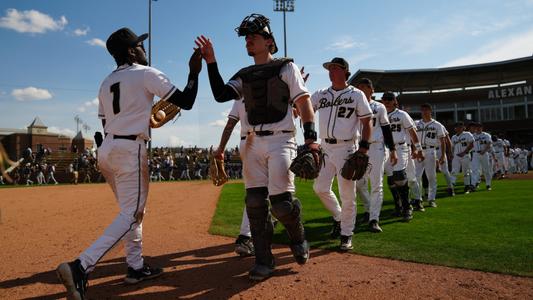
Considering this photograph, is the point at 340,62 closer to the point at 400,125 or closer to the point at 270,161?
the point at 270,161

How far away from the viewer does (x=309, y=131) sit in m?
3.54

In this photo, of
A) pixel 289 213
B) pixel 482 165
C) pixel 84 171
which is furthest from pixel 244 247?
pixel 84 171

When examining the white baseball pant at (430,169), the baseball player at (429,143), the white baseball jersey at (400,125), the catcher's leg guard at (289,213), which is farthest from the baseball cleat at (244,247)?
the baseball player at (429,143)

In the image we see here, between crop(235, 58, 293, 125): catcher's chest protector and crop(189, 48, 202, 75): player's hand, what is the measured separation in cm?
48

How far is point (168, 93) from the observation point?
11.2 feet

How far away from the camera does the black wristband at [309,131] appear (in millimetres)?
3529

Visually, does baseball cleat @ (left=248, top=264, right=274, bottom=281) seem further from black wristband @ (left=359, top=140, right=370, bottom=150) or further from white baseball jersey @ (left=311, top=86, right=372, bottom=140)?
white baseball jersey @ (left=311, top=86, right=372, bottom=140)

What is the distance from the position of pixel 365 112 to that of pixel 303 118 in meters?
1.55

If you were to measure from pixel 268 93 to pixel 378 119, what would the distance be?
2.91 meters

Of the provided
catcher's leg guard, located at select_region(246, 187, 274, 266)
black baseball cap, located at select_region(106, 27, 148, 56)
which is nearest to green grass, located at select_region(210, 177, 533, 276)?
catcher's leg guard, located at select_region(246, 187, 274, 266)

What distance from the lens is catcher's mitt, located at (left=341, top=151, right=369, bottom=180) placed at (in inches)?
174

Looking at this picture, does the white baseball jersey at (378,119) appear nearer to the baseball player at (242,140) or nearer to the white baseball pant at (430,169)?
the baseball player at (242,140)

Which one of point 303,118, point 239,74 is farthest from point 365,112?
point 239,74

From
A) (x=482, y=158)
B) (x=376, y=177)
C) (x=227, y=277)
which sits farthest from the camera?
(x=482, y=158)
